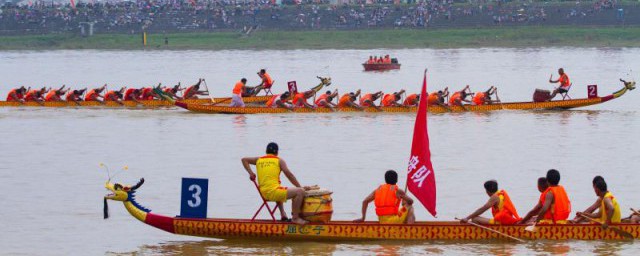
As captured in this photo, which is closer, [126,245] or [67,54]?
[126,245]

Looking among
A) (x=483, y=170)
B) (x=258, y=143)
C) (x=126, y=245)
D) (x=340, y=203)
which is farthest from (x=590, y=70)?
(x=126, y=245)

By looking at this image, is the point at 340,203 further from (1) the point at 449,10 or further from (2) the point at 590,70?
(1) the point at 449,10

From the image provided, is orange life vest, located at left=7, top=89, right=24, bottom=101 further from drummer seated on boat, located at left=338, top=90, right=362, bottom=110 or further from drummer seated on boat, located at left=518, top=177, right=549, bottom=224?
drummer seated on boat, located at left=518, top=177, right=549, bottom=224

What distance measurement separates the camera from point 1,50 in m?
101

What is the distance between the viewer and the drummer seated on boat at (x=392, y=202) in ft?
71.4

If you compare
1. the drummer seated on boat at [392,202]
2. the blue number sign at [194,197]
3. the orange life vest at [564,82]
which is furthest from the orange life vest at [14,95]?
the drummer seated on boat at [392,202]

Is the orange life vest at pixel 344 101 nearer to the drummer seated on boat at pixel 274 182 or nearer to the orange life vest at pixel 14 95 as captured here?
the orange life vest at pixel 14 95

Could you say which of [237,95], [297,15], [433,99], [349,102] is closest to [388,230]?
[349,102]

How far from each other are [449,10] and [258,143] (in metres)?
60.5

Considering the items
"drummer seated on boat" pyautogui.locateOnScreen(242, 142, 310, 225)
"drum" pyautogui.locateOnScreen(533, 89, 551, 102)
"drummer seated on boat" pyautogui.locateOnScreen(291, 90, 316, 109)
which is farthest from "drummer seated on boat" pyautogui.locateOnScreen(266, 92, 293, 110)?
"drummer seated on boat" pyautogui.locateOnScreen(242, 142, 310, 225)

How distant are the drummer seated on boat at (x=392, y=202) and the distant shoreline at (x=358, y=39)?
234 ft

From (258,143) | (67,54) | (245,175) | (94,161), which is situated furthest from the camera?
(67,54)

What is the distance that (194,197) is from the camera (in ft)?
71.6

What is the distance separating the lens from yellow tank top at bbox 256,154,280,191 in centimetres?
2180
